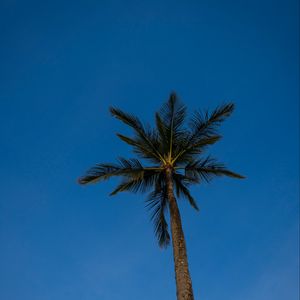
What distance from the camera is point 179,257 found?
35.3 ft

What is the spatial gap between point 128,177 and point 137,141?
5.08 ft

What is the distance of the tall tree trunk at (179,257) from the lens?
9828 millimetres

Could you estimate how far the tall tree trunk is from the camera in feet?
Answer: 32.2

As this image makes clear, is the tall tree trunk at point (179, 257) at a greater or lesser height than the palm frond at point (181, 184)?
lesser

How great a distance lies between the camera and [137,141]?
14.7m

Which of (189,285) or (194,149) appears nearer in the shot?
(189,285)

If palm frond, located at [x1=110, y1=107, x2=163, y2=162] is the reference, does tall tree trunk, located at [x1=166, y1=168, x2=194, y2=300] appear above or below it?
below

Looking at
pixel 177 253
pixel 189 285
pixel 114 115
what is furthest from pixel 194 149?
pixel 189 285

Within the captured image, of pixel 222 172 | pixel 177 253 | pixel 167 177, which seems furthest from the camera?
pixel 222 172

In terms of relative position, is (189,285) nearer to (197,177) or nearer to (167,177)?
(167,177)

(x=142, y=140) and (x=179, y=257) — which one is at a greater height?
(x=142, y=140)

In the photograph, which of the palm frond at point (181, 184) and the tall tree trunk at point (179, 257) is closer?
the tall tree trunk at point (179, 257)

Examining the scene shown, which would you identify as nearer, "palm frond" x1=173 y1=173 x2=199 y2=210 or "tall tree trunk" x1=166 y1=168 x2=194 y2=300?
"tall tree trunk" x1=166 y1=168 x2=194 y2=300

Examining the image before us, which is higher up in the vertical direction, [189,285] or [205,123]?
[205,123]
